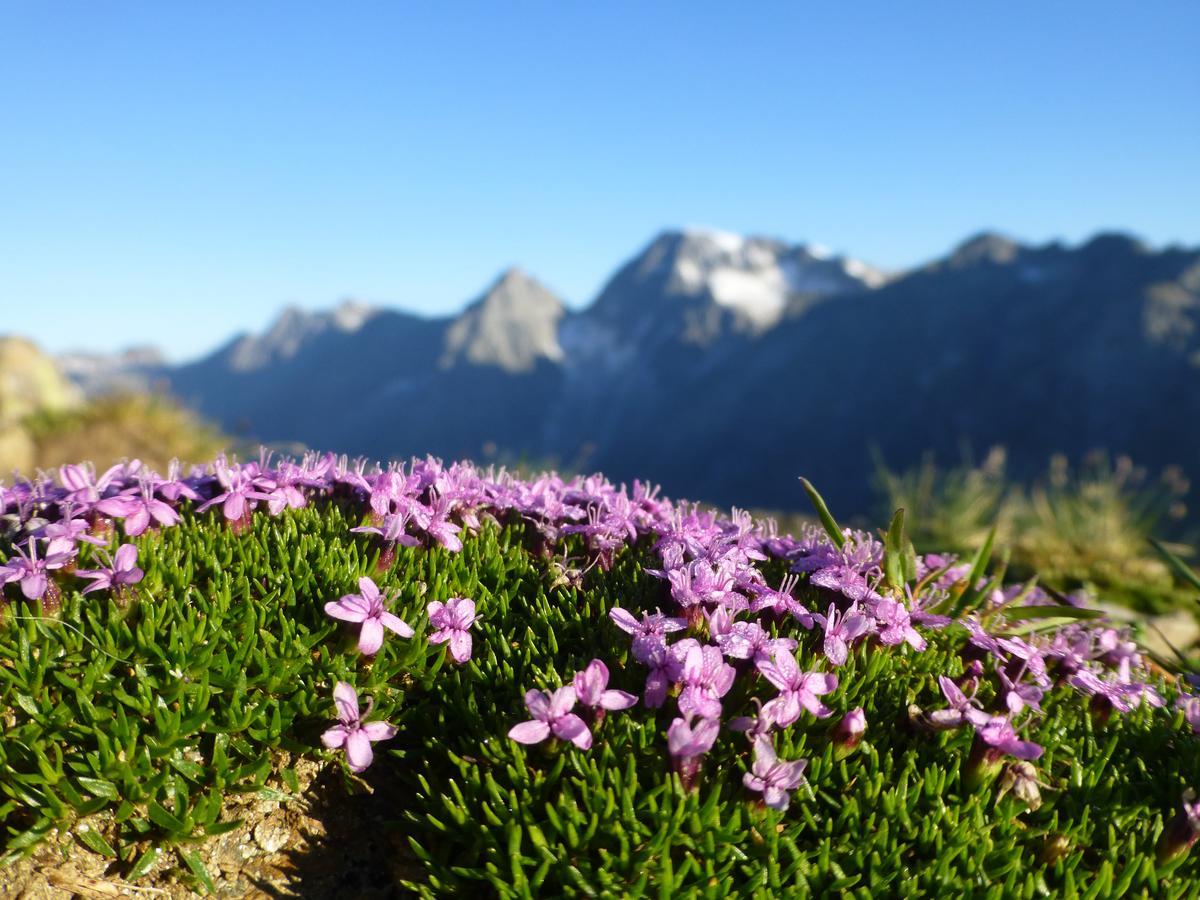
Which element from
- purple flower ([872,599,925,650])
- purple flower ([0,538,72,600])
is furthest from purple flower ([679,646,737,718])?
purple flower ([0,538,72,600])

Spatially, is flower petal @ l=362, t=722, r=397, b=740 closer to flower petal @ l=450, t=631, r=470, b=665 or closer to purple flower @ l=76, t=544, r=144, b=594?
flower petal @ l=450, t=631, r=470, b=665

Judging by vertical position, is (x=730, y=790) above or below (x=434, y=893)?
above

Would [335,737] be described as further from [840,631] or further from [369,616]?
[840,631]

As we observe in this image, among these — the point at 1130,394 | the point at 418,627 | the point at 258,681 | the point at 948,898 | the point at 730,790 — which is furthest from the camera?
the point at 1130,394

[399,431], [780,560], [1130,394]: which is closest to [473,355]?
[399,431]

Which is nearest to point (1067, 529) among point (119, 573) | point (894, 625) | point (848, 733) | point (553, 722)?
point (894, 625)

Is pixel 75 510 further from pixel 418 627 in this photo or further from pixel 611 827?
pixel 611 827
